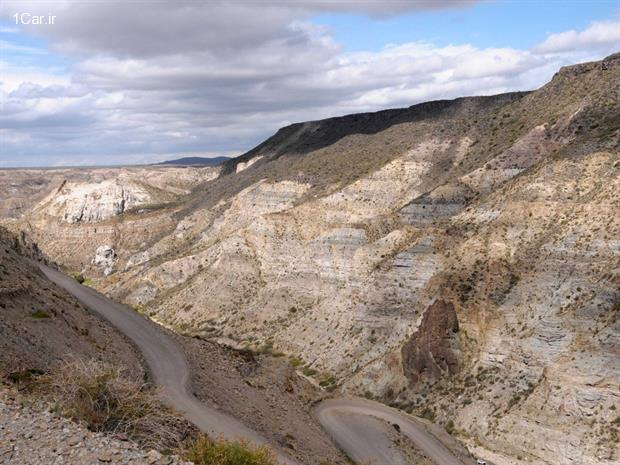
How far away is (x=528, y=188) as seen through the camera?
61.5 meters

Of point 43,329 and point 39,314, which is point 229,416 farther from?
point 39,314

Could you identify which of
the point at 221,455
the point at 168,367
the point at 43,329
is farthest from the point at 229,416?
the point at 221,455

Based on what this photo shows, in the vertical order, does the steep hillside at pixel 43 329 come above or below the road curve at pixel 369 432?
above

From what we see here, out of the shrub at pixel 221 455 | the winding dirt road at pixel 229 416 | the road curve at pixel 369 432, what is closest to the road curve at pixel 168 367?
the winding dirt road at pixel 229 416

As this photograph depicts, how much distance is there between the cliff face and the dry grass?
33650 millimetres

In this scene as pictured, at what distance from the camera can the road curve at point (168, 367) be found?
24203mm

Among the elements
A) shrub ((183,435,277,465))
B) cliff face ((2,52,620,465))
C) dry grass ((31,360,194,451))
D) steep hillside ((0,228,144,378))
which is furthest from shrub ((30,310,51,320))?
cliff face ((2,52,620,465))

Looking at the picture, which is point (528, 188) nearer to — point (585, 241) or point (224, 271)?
point (585, 241)

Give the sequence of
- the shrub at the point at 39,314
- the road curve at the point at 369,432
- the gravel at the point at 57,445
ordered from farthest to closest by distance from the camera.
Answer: the road curve at the point at 369,432, the shrub at the point at 39,314, the gravel at the point at 57,445

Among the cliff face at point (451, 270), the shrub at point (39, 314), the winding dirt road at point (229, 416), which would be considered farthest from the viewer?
the cliff face at point (451, 270)

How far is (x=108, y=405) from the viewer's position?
50.9ft

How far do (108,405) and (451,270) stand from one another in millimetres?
48852

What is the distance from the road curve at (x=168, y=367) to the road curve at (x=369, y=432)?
Result: 39.4 feet

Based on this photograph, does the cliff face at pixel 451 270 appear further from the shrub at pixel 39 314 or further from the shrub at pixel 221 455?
the shrub at pixel 39 314
